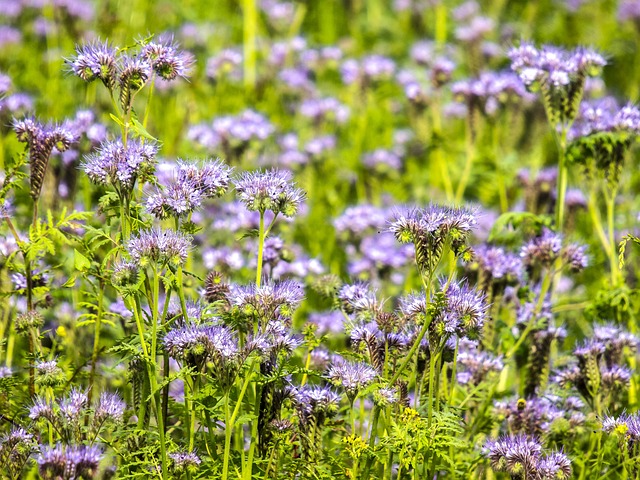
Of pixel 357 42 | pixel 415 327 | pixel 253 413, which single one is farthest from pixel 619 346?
pixel 357 42

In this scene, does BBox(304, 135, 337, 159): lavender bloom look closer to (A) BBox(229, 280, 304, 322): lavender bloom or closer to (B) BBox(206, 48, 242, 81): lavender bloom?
(B) BBox(206, 48, 242, 81): lavender bloom

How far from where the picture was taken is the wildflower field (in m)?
3.34

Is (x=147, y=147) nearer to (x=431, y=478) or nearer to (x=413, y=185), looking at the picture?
(x=431, y=478)

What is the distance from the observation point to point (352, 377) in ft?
10.9

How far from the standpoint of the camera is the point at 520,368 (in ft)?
15.4

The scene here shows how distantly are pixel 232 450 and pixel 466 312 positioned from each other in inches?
40.9

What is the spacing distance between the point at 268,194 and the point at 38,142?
1.00m

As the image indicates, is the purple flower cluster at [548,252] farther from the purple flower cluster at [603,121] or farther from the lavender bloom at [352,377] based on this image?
the lavender bloom at [352,377]

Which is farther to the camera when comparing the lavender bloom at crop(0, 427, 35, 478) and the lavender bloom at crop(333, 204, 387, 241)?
the lavender bloom at crop(333, 204, 387, 241)

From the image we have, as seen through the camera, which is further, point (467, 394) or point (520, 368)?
point (520, 368)

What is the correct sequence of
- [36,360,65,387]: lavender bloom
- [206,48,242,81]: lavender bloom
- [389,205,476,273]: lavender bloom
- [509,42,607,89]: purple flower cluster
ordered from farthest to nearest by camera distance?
[206,48,242,81]: lavender bloom, [509,42,607,89]: purple flower cluster, [36,360,65,387]: lavender bloom, [389,205,476,273]: lavender bloom

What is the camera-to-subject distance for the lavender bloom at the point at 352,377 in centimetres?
332

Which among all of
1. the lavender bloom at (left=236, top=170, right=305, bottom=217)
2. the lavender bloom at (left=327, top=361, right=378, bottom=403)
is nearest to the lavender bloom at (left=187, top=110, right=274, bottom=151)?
the lavender bloom at (left=236, top=170, right=305, bottom=217)

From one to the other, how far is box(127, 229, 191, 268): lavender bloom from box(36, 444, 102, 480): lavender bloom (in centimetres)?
65
